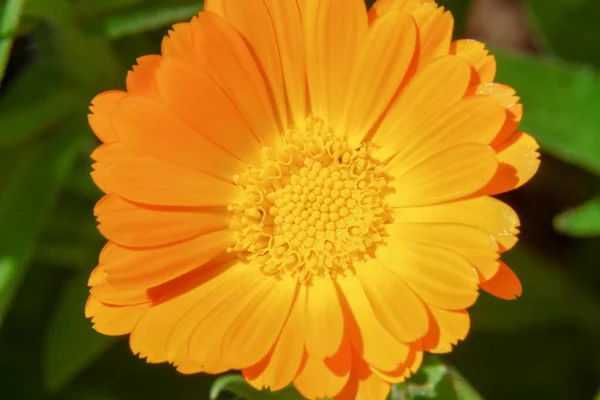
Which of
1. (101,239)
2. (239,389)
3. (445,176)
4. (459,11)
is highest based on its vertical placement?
(459,11)

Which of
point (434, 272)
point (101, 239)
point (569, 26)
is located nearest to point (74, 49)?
point (101, 239)

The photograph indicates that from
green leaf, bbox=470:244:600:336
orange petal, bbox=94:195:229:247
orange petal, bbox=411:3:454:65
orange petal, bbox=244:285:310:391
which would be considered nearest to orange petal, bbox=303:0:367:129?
orange petal, bbox=411:3:454:65

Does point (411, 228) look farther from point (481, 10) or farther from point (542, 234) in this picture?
point (481, 10)

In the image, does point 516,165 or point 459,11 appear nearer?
point 516,165

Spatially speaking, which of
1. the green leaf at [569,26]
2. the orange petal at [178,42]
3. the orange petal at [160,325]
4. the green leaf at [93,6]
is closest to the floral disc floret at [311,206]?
the orange petal at [160,325]

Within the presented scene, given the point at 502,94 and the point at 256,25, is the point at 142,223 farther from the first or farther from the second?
the point at 502,94

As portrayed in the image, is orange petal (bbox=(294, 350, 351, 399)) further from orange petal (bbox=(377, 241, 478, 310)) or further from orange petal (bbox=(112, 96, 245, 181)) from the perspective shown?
orange petal (bbox=(112, 96, 245, 181))
